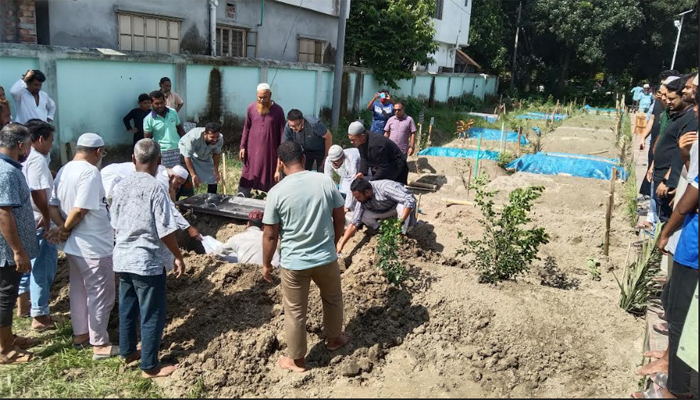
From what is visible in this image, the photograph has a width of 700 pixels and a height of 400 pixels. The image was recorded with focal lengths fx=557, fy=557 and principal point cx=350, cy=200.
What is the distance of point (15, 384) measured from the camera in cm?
354

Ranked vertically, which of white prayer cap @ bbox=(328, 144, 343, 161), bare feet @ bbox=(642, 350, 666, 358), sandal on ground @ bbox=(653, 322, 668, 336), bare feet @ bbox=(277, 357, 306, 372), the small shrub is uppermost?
white prayer cap @ bbox=(328, 144, 343, 161)

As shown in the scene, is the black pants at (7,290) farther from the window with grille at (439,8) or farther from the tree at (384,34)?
the window with grille at (439,8)

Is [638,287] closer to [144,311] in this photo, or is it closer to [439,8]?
[144,311]

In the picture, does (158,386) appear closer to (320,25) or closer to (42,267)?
(42,267)

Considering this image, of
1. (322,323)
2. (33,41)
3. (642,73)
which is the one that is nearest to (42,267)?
(322,323)

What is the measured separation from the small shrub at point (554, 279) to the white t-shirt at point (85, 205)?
3.94 meters

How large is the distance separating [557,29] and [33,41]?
1099 inches

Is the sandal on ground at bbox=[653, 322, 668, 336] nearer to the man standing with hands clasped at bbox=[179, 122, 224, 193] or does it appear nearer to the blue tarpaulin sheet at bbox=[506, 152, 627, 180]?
the man standing with hands clasped at bbox=[179, 122, 224, 193]


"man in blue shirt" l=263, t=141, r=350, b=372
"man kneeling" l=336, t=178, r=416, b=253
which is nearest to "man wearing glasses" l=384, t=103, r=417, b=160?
"man kneeling" l=336, t=178, r=416, b=253

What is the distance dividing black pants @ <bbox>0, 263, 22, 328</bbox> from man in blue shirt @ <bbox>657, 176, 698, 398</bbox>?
4.12 metres

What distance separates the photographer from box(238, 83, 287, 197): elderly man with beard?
6539 mm

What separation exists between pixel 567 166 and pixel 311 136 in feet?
21.1

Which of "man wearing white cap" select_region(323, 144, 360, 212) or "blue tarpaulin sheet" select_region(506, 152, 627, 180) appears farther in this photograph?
"blue tarpaulin sheet" select_region(506, 152, 627, 180)

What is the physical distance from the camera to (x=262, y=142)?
6.57 m
